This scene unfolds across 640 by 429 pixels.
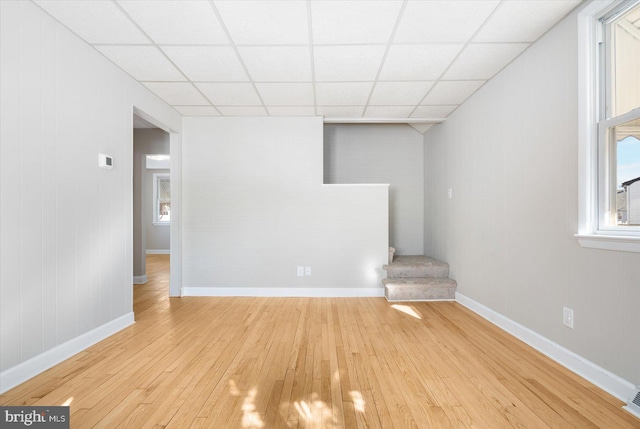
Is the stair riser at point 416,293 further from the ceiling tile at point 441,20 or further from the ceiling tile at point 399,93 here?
the ceiling tile at point 441,20

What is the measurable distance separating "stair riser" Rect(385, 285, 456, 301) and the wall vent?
7.42 ft

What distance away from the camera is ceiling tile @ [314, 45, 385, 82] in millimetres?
2605

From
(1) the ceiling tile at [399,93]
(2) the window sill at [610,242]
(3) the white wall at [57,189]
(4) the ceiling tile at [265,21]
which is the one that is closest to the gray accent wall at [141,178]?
(3) the white wall at [57,189]

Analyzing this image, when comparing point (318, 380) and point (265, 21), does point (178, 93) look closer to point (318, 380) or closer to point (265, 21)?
point (265, 21)

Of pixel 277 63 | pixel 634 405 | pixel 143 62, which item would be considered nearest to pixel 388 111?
pixel 277 63

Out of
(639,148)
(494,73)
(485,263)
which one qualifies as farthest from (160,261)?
(639,148)

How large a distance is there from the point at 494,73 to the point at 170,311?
14.0ft

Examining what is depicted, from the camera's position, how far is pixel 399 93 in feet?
11.5

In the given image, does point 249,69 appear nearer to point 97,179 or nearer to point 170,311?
point 97,179

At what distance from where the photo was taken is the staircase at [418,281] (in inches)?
154

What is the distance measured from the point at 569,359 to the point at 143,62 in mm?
4165

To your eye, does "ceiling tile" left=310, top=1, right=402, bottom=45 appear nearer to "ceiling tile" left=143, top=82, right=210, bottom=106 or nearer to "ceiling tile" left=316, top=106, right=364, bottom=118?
"ceiling tile" left=316, top=106, right=364, bottom=118

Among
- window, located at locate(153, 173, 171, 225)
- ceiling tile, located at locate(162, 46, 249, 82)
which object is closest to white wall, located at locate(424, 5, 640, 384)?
ceiling tile, located at locate(162, 46, 249, 82)

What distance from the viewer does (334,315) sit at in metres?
3.37
